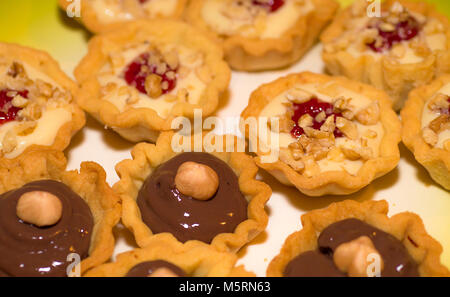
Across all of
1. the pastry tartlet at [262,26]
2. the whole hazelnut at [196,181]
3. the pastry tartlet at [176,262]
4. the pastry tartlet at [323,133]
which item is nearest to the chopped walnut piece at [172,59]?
the pastry tartlet at [262,26]

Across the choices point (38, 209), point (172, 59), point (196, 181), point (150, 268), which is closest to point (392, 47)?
point (172, 59)

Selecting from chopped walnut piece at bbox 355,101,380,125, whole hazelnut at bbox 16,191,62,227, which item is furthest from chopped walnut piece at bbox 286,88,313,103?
whole hazelnut at bbox 16,191,62,227

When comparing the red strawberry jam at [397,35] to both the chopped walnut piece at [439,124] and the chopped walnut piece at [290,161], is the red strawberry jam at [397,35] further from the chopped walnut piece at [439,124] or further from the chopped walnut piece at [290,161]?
the chopped walnut piece at [290,161]

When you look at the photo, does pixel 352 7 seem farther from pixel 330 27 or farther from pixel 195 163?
pixel 195 163

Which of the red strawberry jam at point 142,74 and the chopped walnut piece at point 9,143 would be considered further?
the red strawberry jam at point 142,74

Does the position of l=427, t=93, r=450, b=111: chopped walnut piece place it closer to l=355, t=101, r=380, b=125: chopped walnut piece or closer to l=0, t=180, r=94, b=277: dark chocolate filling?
l=355, t=101, r=380, b=125: chopped walnut piece

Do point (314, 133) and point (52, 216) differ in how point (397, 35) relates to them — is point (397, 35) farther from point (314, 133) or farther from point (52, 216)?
point (52, 216)

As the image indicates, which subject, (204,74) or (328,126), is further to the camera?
(204,74)
